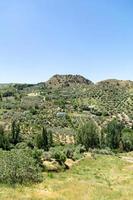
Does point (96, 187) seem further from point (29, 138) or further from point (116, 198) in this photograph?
point (29, 138)

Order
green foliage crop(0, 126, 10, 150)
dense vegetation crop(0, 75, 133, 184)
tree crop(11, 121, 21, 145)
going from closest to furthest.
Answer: dense vegetation crop(0, 75, 133, 184), green foliage crop(0, 126, 10, 150), tree crop(11, 121, 21, 145)

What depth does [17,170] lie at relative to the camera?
32.4m

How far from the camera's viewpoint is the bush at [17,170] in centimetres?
3164

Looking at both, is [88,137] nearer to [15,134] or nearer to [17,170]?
[15,134]

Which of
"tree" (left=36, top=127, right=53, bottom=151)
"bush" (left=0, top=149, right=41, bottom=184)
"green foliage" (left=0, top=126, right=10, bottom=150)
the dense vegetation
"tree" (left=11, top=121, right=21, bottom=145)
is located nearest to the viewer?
"bush" (left=0, top=149, right=41, bottom=184)

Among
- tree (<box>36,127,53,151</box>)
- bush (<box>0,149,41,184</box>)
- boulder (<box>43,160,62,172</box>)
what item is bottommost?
tree (<box>36,127,53,151</box>)

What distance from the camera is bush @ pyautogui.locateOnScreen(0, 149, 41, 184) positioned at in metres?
31.6

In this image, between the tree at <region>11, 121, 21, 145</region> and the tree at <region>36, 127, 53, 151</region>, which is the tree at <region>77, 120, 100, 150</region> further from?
the tree at <region>11, 121, 21, 145</region>

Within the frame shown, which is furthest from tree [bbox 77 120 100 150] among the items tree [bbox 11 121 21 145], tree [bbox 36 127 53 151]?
tree [bbox 11 121 21 145]

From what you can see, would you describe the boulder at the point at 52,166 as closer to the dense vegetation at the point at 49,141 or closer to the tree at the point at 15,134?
the dense vegetation at the point at 49,141

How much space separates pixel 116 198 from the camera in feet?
92.4

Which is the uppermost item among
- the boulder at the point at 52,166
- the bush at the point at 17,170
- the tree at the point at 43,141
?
the bush at the point at 17,170

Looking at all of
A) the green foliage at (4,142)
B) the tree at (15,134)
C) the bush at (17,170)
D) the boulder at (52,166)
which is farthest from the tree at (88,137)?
the bush at (17,170)

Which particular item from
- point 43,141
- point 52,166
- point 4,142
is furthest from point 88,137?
point 52,166
